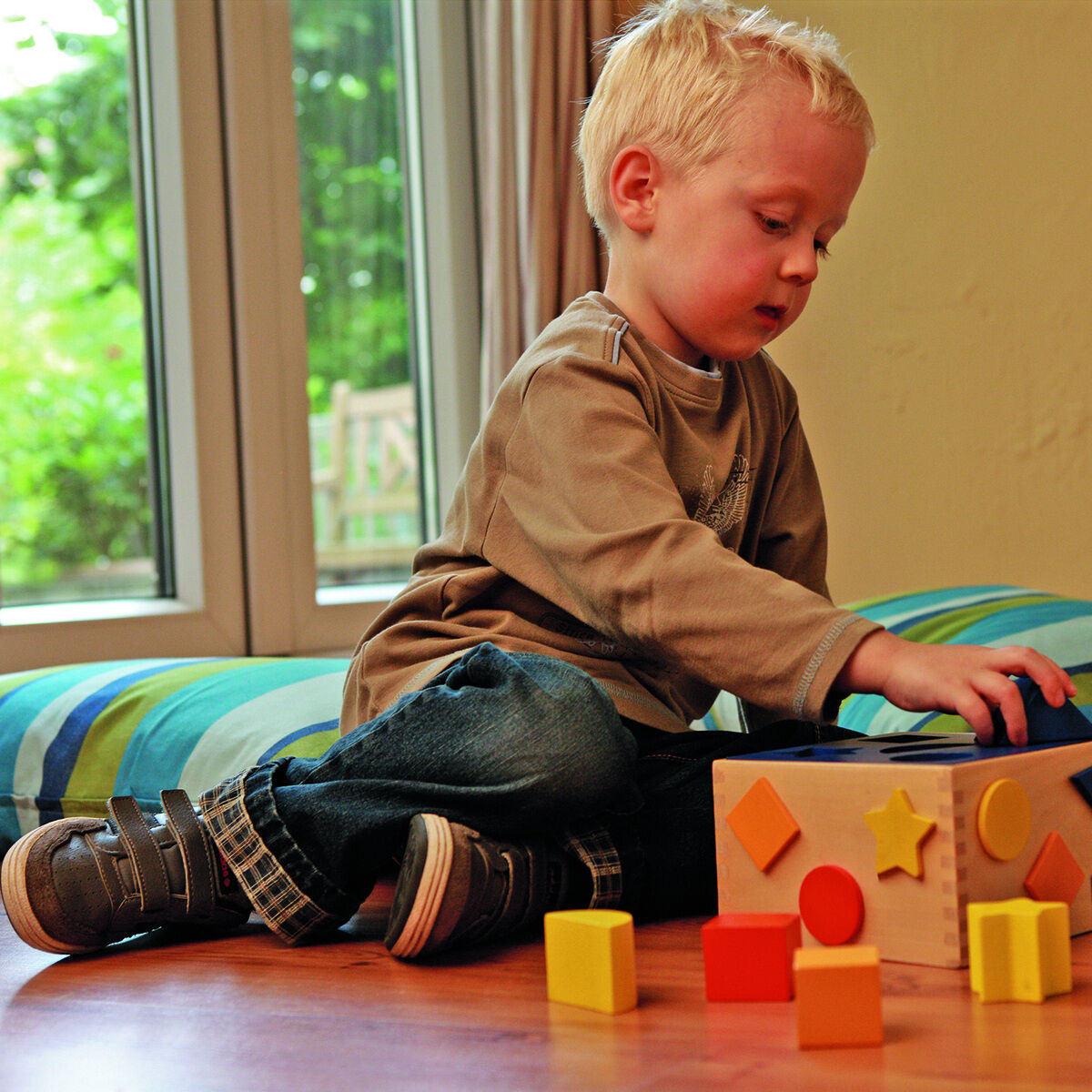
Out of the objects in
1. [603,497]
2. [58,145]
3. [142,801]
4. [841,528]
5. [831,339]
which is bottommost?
[142,801]

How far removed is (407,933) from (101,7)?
5.50 feet

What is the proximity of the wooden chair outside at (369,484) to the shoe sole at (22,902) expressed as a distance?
130cm

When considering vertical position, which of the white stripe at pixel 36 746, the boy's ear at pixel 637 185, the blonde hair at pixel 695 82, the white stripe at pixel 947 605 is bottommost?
the white stripe at pixel 36 746

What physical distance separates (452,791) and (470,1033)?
213 millimetres

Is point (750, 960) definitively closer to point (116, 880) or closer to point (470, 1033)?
point (470, 1033)

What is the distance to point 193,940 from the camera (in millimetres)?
950

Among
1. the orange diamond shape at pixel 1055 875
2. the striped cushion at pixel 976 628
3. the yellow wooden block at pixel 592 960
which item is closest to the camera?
the yellow wooden block at pixel 592 960

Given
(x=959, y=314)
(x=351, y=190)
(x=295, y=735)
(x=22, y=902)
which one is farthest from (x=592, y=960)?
(x=351, y=190)

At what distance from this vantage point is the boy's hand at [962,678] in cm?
82

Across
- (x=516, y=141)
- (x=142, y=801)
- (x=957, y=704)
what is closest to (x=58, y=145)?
(x=516, y=141)

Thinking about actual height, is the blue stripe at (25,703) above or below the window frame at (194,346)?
below

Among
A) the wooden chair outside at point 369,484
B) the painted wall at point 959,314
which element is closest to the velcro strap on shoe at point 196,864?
the wooden chair outside at point 369,484

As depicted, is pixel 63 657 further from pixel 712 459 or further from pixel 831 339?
pixel 831 339

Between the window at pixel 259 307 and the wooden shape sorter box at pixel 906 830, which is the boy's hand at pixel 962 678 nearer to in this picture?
the wooden shape sorter box at pixel 906 830
